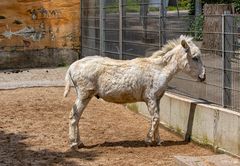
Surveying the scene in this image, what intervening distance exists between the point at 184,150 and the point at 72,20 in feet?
34.9

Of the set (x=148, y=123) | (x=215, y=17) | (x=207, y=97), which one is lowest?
(x=148, y=123)

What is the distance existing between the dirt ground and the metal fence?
0.86 meters

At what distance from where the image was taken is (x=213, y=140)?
7.50 metres

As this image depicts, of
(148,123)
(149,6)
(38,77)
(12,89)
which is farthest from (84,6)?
(148,123)

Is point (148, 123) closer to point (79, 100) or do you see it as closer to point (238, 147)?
point (79, 100)

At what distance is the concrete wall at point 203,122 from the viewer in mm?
7020

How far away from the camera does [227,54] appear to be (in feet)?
25.0

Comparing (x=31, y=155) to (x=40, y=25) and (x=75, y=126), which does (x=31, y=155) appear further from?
(x=40, y=25)

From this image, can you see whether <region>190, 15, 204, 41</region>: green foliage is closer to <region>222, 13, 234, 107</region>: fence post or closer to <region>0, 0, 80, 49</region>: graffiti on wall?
<region>222, 13, 234, 107</region>: fence post

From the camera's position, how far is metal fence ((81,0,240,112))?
7559mm

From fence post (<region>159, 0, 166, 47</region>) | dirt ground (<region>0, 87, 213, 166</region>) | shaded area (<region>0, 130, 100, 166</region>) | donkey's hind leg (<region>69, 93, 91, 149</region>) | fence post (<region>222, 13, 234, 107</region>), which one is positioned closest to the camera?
shaded area (<region>0, 130, 100, 166</region>)

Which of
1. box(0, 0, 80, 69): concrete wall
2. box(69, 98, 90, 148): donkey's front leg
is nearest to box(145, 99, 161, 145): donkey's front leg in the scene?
box(69, 98, 90, 148): donkey's front leg

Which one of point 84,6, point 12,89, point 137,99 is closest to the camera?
point 137,99

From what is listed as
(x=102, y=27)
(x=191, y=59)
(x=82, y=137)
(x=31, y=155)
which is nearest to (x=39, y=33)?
(x=102, y=27)
